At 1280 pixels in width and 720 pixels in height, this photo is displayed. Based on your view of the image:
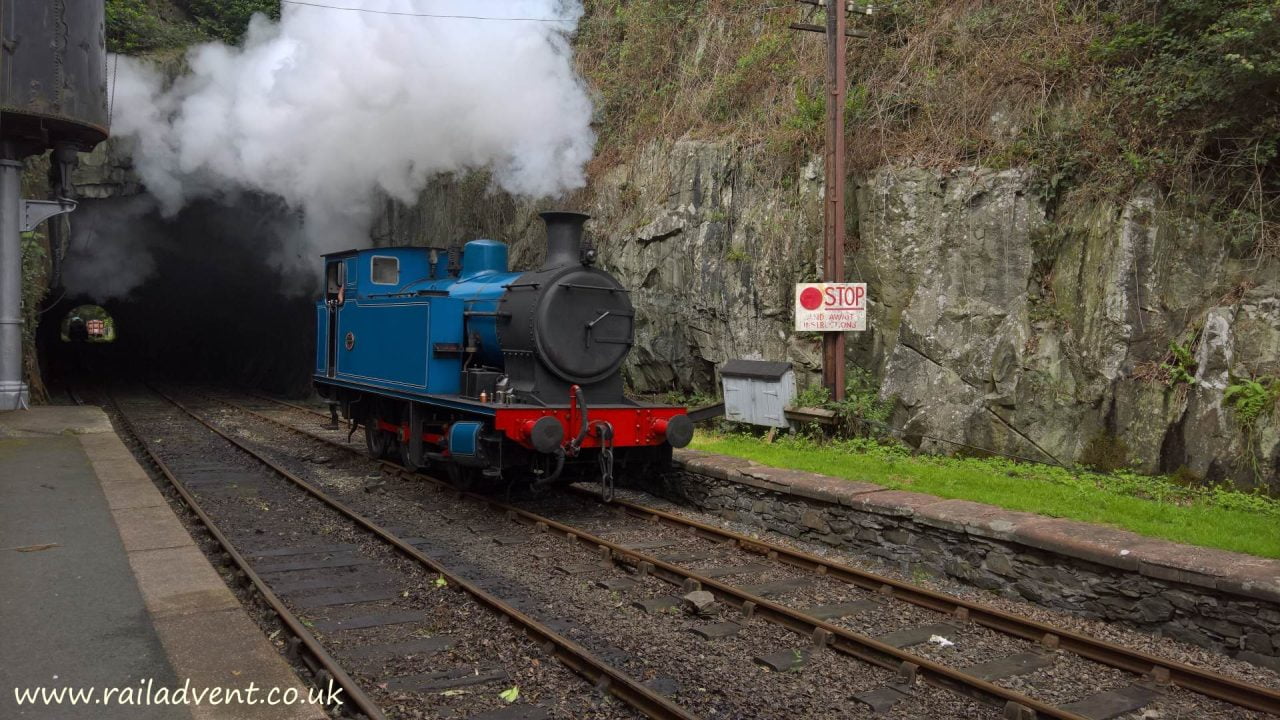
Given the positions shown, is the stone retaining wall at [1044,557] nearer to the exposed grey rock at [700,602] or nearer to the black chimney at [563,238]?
the exposed grey rock at [700,602]

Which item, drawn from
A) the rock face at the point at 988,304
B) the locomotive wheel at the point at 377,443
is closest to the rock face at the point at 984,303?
the rock face at the point at 988,304

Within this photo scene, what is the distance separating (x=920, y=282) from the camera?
975cm

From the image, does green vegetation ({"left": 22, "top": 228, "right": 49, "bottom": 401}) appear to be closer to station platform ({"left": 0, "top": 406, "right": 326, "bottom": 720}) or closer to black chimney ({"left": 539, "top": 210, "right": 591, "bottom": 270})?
station platform ({"left": 0, "top": 406, "right": 326, "bottom": 720})

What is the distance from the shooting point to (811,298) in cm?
996

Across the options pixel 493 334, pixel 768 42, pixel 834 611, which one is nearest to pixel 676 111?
pixel 768 42

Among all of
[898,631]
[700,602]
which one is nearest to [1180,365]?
[898,631]

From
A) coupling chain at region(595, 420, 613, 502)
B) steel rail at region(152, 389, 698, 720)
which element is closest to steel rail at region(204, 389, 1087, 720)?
coupling chain at region(595, 420, 613, 502)

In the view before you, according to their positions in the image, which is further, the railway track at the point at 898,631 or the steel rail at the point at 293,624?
the railway track at the point at 898,631

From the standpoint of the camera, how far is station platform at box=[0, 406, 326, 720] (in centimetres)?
362

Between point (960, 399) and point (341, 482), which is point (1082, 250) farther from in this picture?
point (341, 482)

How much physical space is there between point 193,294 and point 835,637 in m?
30.6

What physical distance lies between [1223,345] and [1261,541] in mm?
2514

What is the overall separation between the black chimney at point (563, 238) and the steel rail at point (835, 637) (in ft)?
Answer: 8.65

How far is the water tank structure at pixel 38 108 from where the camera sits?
12773 millimetres
